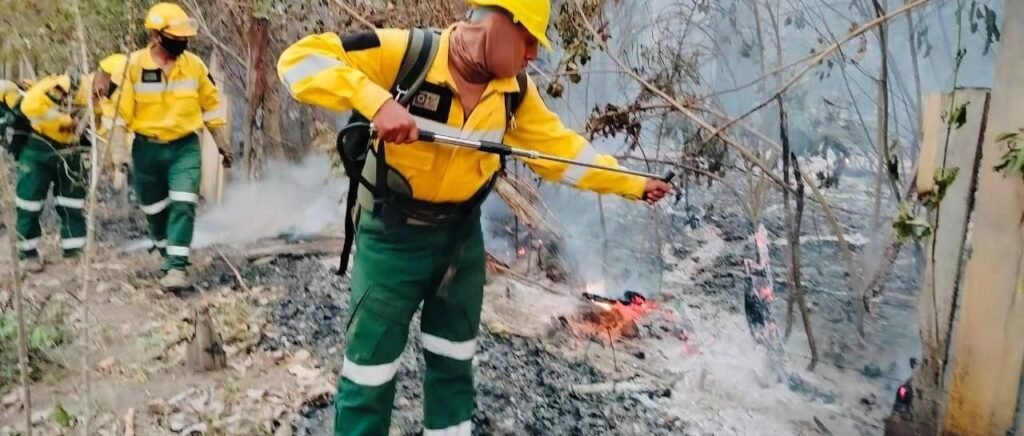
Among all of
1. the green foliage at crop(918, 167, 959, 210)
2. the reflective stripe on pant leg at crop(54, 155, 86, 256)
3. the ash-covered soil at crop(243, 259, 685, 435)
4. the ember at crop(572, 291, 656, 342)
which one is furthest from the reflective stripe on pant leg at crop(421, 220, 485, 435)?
the reflective stripe on pant leg at crop(54, 155, 86, 256)

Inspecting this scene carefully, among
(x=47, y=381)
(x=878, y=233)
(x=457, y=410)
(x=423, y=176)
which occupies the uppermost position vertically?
(x=423, y=176)

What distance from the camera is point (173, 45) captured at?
5.00 metres

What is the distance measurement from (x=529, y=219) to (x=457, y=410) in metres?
3.22

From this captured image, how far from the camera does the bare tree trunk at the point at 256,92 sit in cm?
669

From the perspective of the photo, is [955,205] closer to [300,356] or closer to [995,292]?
[995,292]

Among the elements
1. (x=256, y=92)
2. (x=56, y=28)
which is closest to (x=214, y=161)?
(x=256, y=92)

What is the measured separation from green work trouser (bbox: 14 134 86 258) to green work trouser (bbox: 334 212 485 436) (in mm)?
4101

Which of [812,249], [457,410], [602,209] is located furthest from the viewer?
[602,209]

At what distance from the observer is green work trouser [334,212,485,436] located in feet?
8.49

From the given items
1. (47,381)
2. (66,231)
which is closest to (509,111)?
(47,381)

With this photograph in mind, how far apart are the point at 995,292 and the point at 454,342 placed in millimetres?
1992

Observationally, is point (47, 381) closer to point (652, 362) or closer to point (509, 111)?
point (509, 111)

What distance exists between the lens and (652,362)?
4324mm

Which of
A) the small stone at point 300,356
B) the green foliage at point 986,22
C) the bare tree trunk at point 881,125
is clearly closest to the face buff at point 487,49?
the bare tree trunk at point 881,125
